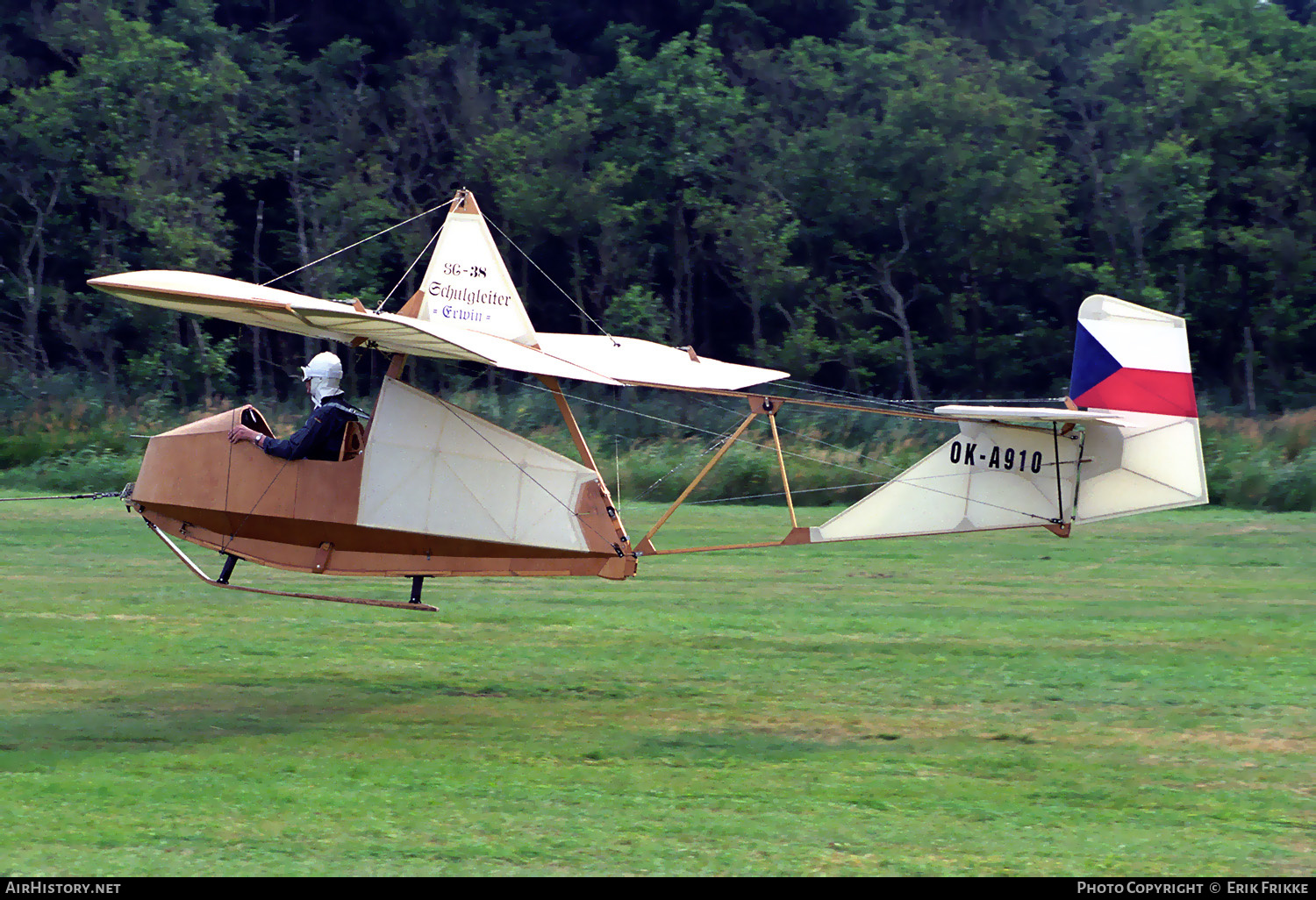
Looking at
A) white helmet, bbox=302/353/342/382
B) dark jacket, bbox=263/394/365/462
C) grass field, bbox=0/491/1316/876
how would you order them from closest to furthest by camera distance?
grass field, bbox=0/491/1316/876 < dark jacket, bbox=263/394/365/462 < white helmet, bbox=302/353/342/382

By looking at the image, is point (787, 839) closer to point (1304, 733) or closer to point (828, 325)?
point (1304, 733)

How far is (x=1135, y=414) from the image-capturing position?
10.6m

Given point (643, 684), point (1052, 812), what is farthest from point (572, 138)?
point (1052, 812)

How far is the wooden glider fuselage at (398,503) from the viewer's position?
411 inches

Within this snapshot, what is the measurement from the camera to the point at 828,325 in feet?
138

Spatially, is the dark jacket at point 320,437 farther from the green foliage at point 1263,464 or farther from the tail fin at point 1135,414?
the green foliage at point 1263,464

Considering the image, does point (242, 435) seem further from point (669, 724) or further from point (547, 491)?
point (669, 724)

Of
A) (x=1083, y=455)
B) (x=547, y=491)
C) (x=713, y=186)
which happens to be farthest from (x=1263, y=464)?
(x=713, y=186)

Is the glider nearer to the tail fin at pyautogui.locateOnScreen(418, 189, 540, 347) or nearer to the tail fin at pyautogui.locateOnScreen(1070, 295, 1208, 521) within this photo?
the tail fin at pyautogui.locateOnScreen(1070, 295, 1208, 521)

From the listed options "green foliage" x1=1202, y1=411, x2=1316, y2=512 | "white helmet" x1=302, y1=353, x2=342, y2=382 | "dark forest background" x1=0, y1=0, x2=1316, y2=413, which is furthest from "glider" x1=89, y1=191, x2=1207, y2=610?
"dark forest background" x1=0, y1=0, x2=1316, y2=413

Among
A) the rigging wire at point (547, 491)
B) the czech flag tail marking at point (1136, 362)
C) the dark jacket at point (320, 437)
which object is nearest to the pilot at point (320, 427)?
the dark jacket at point (320, 437)

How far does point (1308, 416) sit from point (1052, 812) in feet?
81.2

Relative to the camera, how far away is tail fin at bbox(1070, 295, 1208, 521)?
10398 mm
